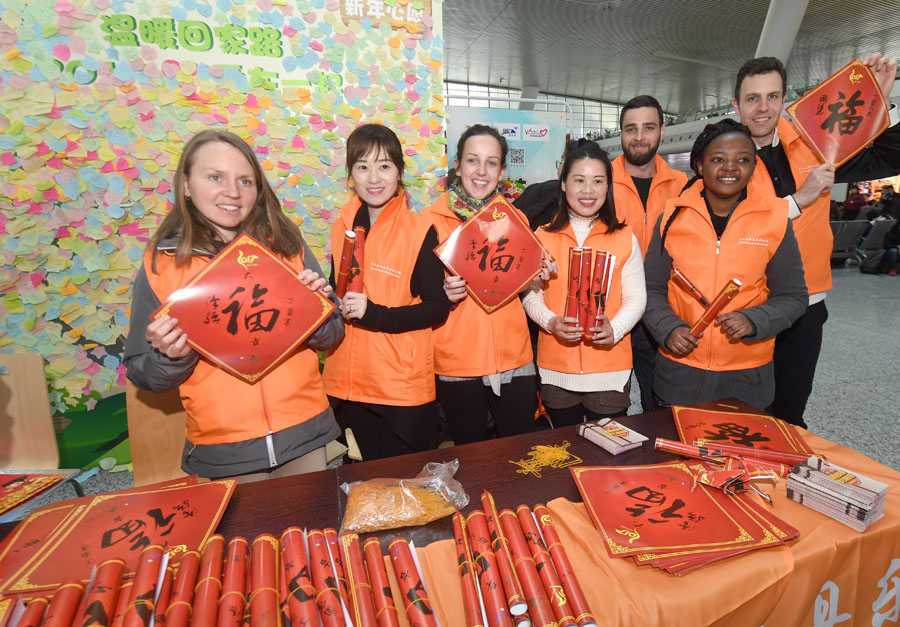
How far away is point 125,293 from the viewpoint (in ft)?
8.72

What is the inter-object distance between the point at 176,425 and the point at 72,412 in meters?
1.23

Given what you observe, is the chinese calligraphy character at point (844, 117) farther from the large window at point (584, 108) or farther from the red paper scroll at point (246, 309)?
the large window at point (584, 108)

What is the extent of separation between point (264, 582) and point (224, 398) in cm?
65

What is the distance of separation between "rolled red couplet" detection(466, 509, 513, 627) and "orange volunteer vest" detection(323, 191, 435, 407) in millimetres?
809

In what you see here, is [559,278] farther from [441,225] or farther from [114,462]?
[114,462]

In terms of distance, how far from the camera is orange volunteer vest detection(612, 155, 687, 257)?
2.23 m

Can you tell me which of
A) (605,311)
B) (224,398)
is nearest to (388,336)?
(224,398)

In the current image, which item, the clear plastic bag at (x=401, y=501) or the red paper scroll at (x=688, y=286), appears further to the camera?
the red paper scroll at (x=688, y=286)

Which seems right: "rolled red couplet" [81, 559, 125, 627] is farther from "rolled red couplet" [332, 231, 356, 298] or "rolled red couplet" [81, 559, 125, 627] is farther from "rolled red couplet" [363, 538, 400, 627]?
"rolled red couplet" [332, 231, 356, 298]

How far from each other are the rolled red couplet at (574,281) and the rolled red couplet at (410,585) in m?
1.03

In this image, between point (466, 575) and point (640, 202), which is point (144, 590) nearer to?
point (466, 575)

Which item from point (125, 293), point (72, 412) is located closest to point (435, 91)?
point (125, 293)

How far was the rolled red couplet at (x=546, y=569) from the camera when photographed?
0.76 metres

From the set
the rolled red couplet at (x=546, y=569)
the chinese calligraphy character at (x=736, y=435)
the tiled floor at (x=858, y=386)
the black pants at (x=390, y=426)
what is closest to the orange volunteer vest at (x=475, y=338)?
the black pants at (x=390, y=426)
